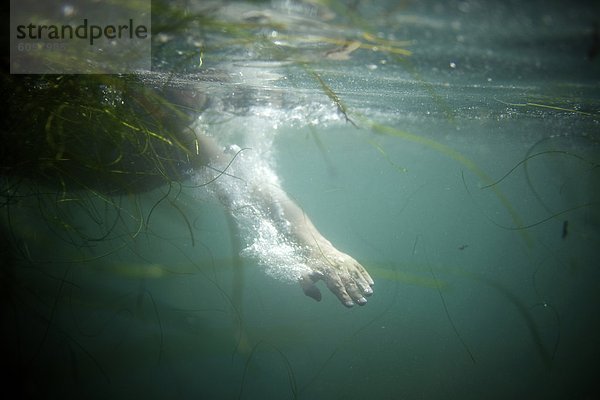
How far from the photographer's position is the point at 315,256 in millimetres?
4652

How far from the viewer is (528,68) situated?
5.37 m

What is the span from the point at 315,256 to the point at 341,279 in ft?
1.73

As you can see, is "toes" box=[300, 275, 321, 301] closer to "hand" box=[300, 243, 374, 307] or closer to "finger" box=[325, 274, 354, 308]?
"hand" box=[300, 243, 374, 307]

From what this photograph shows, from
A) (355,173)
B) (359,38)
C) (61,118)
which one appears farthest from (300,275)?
(355,173)

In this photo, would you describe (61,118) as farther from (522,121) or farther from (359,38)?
(522,121)

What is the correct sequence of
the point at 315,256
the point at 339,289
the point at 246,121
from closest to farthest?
the point at 339,289
the point at 315,256
the point at 246,121

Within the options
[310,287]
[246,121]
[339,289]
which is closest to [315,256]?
[310,287]

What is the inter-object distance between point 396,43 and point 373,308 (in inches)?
1544

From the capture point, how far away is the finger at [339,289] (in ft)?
13.7

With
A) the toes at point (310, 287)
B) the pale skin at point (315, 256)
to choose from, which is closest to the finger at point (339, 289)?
the pale skin at point (315, 256)

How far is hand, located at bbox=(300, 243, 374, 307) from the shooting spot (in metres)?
4.25

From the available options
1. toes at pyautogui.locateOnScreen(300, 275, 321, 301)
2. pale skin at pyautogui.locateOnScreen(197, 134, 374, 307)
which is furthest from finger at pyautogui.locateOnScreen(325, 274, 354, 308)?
toes at pyautogui.locateOnScreen(300, 275, 321, 301)

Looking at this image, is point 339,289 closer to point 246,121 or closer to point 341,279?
point 341,279

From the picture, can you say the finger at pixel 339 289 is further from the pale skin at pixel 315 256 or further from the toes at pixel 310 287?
the toes at pixel 310 287
